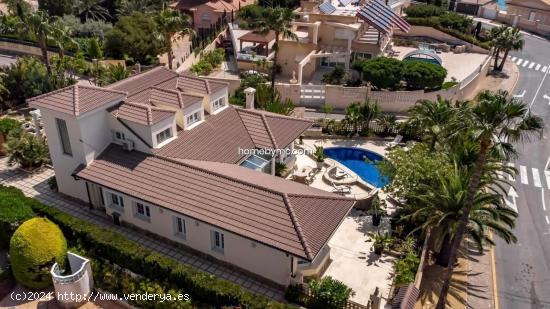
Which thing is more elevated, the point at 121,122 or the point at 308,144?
the point at 121,122

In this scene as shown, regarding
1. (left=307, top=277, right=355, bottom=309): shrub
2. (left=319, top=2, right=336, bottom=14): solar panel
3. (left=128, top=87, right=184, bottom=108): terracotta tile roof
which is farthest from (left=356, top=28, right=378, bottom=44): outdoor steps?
(left=307, top=277, right=355, bottom=309): shrub

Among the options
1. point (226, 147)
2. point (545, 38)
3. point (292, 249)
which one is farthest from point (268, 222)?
point (545, 38)

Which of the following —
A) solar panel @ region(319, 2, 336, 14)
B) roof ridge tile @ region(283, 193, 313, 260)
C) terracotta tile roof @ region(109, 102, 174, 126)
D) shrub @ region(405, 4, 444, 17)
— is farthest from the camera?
shrub @ region(405, 4, 444, 17)

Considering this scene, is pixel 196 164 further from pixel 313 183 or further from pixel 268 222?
pixel 313 183

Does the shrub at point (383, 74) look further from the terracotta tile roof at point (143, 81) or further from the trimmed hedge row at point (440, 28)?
the trimmed hedge row at point (440, 28)

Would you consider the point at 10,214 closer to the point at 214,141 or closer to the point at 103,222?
the point at 103,222

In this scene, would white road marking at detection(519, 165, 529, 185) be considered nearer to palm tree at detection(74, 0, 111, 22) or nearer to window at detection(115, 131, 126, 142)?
window at detection(115, 131, 126, 142)

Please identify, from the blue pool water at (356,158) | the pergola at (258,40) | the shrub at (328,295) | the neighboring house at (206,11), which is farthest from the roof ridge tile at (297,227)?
the neighboring house at (206,11)
